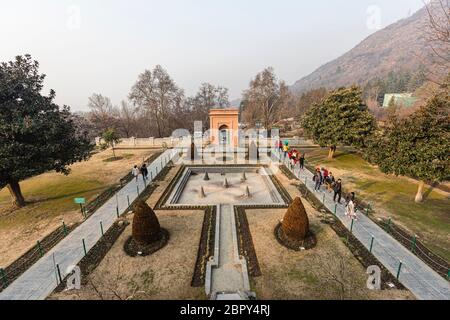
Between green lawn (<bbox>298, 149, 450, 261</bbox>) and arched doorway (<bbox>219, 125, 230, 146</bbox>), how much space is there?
16280 mm

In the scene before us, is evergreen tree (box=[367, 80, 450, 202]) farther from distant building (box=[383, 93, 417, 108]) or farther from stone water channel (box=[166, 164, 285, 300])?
distant building (box=[383, 93, 417, 108])

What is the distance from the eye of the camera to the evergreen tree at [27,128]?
1214 cm

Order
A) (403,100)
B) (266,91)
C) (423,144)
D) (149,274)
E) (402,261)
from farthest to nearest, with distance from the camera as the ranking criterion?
(266,91)
(403,100)
(423,144)
(402,261)
(149,274)

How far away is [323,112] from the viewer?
1048 inches

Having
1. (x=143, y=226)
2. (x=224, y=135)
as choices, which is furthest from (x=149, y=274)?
(x=224, y=135)

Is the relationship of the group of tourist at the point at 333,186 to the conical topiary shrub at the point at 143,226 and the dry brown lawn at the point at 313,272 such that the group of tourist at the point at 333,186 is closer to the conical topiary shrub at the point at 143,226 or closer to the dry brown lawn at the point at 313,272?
the dry brown lawn at the point at 313,272

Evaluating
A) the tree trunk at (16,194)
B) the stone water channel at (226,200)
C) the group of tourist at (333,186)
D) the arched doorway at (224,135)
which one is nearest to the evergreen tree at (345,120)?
the group of tourist at (333,186)

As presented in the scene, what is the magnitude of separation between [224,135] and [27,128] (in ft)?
90.3

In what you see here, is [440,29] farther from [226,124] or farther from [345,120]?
[226,124]

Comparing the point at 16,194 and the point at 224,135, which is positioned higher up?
the point at 224,135

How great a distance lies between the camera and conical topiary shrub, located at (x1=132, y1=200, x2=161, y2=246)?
10.2 meters

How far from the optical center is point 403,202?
1508 centimetres

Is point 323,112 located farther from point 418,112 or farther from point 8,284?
point 8,284

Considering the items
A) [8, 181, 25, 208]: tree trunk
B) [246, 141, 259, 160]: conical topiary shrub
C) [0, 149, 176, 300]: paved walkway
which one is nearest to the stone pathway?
[0, 149, 176, 300]: paved walkway
